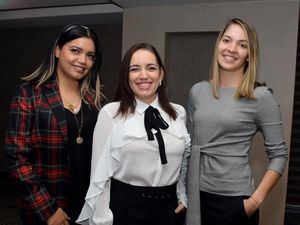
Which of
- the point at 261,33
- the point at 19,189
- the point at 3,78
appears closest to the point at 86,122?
the point at 19,189

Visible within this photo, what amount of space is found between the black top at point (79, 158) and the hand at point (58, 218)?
2.4 inches

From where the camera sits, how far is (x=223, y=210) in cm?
165

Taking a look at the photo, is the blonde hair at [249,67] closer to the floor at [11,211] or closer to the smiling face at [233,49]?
the smiling face at [233,49]

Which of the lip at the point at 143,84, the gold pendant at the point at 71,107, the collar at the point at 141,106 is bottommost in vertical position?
the gold pendant at the point at 71,107

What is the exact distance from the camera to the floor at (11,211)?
3957mm

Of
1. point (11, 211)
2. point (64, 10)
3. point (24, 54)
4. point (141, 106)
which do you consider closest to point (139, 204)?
point (141, 106)

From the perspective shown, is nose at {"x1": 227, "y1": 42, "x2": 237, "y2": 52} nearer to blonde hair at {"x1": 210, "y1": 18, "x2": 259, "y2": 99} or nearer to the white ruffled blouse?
blonde hair at {"x1": 210, "y1": 18, "x2": 259, "y2": 99}

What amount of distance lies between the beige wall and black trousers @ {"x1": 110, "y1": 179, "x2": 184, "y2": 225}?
264 centimetres

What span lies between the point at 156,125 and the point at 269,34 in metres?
2.77

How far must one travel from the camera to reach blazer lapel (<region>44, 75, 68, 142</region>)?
64.9 inches

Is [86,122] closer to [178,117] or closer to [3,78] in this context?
[178,117]

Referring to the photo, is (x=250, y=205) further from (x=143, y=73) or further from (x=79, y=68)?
(x=79, y=68)

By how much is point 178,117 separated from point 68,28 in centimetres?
70

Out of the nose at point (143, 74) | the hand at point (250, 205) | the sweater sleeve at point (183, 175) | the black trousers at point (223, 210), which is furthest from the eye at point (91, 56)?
the hand at point (250, 205)
